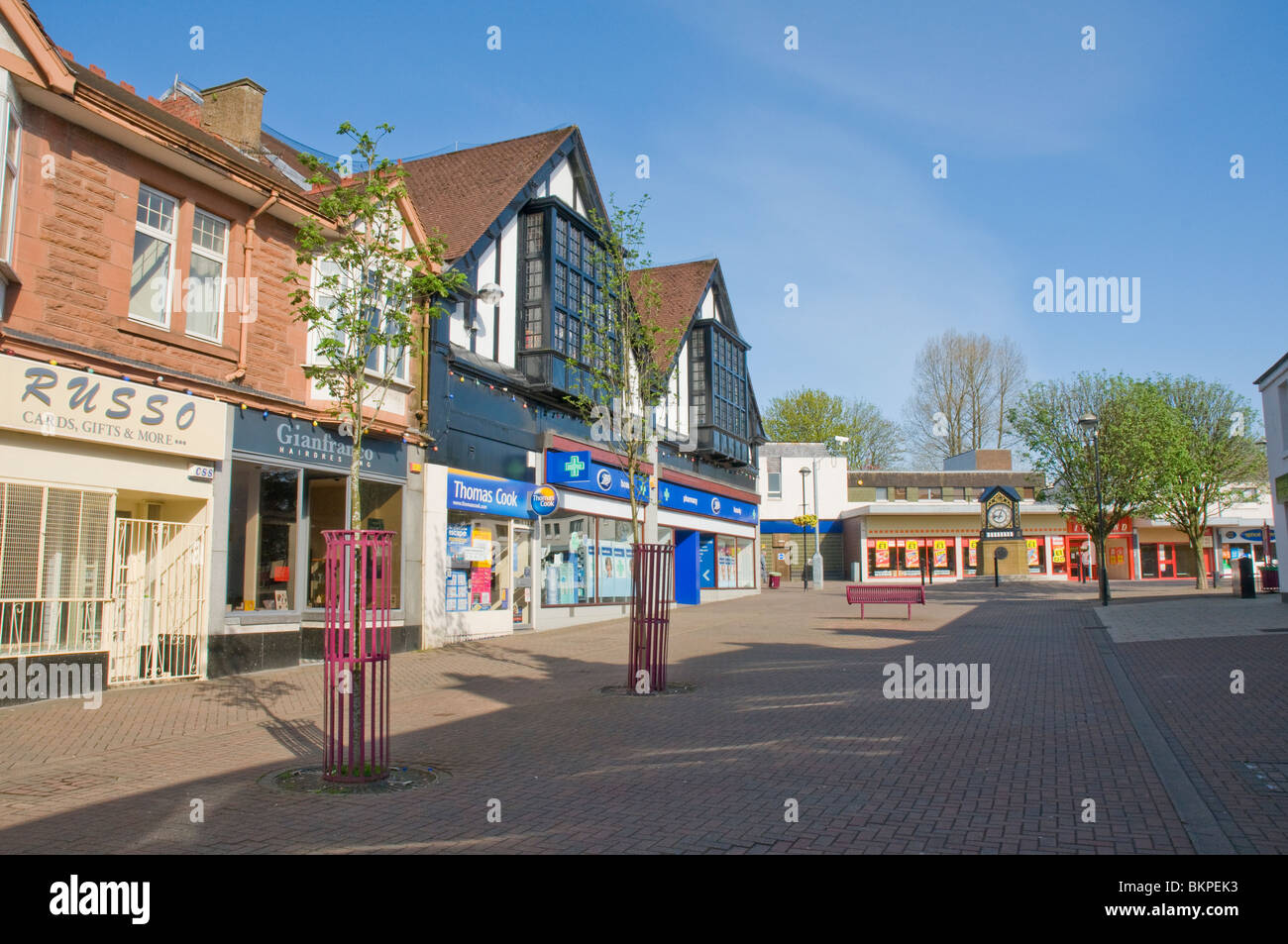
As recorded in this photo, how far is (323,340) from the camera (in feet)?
26.1

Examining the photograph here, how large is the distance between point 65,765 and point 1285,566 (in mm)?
26912

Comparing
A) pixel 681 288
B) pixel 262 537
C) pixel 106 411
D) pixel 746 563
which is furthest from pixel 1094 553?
pixel 106 411

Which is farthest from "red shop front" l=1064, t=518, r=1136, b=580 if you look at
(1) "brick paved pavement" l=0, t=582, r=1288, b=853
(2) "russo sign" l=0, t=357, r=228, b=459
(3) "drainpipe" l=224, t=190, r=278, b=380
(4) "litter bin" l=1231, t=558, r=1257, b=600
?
(2) "russo sign" l=0, t=357, r=228, b=459

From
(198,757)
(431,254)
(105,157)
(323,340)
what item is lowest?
(198,757)

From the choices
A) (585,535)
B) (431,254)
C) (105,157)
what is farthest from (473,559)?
(431,254)

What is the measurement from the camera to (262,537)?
46.4ft

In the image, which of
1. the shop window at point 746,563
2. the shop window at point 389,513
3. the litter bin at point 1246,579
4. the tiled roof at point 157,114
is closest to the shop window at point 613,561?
the shop window at point 389,513

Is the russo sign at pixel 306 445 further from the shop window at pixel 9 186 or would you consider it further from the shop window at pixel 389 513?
the shop window at pixel 9 186

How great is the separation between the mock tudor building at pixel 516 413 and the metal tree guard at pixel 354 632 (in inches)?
314

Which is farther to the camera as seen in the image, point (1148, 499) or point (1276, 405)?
point (1148, 499)

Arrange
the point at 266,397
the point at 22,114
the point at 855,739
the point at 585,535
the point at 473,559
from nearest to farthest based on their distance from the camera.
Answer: the point at 855,739, the point at 22,114, the point at 266,397, the point at 473,559, the point at 585,535

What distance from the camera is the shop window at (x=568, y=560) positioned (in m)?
21.5

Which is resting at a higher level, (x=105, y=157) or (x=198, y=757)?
(x=105, y=157)

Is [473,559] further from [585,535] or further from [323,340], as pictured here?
[323,340]
